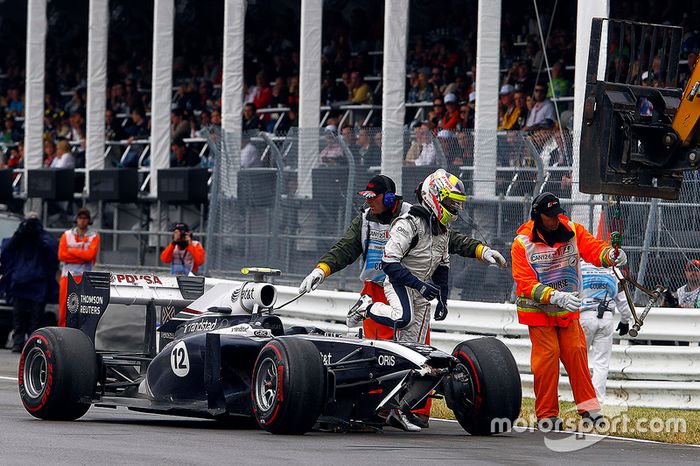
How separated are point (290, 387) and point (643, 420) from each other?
388cm

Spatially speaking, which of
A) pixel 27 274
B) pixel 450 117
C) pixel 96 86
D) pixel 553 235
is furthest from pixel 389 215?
pixel 96 86

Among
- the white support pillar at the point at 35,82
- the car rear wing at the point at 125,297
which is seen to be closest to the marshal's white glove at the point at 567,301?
the car rear wing at the point at 125,297

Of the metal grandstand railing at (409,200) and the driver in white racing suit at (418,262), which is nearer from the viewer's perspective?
the driver in white racing suit at (418,262)

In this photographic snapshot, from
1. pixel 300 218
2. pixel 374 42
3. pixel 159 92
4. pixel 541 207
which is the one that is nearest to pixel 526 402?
pixel 541 207

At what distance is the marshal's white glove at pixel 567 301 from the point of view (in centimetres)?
1067

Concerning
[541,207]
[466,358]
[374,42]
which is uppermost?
[374,42]

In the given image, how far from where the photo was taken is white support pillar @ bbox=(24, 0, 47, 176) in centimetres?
2794

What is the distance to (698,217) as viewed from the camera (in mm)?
13391

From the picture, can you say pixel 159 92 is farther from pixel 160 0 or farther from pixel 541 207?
pixel 541 207

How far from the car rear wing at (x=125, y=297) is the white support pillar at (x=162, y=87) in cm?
1342

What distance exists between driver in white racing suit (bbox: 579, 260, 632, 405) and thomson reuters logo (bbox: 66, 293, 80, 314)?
4.32 m

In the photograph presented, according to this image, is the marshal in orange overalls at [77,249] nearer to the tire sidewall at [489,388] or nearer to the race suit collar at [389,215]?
the race suit collar at [389,215]

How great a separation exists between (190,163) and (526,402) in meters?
12.4

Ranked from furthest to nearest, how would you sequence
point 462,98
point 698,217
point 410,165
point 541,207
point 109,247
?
1. point 109,247
2. point 462,98
3. point 410,165
4. point 698,217
5. point 541,207
